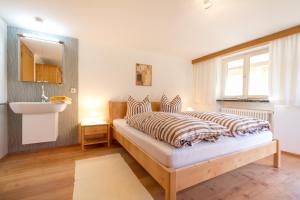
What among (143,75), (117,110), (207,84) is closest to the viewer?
(117,110)

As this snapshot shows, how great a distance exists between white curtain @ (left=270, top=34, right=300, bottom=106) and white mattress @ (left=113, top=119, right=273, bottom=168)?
1.12 meters

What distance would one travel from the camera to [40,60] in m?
2.59

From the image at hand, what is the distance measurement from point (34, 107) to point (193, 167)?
233cm

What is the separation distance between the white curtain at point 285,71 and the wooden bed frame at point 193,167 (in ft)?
3.24

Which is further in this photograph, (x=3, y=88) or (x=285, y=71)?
(x=285, y=71)

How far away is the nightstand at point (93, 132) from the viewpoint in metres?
2.53

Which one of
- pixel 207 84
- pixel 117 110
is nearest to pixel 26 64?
pixel 117 110

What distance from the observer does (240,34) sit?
2.59 m

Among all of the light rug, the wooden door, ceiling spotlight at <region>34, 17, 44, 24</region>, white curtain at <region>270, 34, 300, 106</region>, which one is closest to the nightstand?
the light rug

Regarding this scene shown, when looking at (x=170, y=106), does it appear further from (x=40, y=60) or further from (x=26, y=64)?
(x=26, y=64)

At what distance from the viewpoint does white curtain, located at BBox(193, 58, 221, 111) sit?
3.69 meters

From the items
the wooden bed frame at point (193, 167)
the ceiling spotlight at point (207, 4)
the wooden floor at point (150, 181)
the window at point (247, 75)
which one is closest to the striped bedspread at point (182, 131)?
the wooden bed frame at point (193, 167)

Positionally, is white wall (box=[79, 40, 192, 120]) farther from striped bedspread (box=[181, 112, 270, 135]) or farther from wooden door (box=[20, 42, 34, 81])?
striped bedspread (box=[181, 112, 270, 135])

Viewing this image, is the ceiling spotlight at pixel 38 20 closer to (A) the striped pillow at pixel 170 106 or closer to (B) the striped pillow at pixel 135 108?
(B) the striped pillow at pixel 135 108
